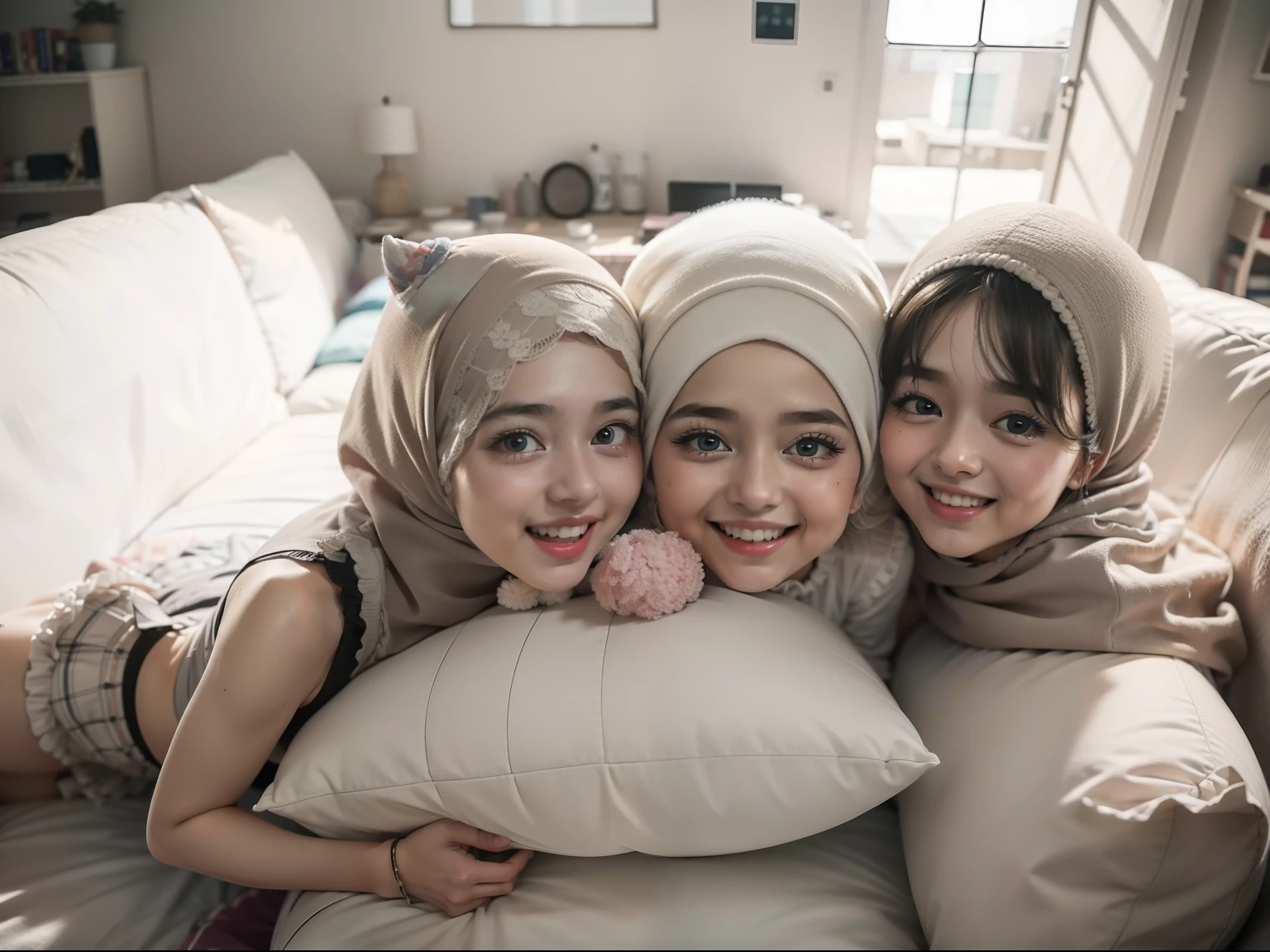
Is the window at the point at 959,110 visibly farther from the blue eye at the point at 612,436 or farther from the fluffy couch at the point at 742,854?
the blue eye at the point at 612,436

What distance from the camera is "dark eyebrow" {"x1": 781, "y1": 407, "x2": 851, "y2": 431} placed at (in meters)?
0.93

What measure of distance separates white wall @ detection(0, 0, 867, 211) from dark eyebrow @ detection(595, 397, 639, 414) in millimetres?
1675

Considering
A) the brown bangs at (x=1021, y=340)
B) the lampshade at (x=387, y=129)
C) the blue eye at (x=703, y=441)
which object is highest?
the lampshade at (x=387, y=129)

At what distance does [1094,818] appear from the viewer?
2.45ft

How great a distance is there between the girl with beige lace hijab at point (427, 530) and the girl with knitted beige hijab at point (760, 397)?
0.18ft

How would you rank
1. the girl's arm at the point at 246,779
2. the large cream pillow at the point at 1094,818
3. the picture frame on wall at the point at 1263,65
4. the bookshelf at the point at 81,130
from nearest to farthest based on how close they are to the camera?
the large cream pillow at the point at 1094,818 → the girl's arm at the point at 246,779 → the picture frame on wall at the point at 1263,65 → the bookshelf at the point at 81,130

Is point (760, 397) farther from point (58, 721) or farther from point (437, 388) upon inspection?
point (58, 721)

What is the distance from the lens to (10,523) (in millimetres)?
1271

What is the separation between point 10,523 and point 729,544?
1.10 m

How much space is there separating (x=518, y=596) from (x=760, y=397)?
0.37 metres

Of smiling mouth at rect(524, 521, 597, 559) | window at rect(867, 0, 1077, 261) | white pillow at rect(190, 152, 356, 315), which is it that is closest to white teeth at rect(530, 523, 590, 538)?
smiling mouth at rect(524, 521, 597, 559)

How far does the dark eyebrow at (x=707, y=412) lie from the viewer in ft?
3.09

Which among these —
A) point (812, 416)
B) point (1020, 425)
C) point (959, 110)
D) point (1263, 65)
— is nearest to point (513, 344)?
point (812, 416)

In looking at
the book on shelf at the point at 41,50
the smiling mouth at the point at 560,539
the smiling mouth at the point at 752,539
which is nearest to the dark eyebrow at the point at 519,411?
the smiling mouth at the point at 560,539
